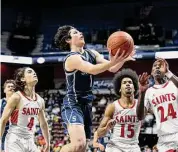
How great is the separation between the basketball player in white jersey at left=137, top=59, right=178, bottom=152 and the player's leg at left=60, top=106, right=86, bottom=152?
3.17ft

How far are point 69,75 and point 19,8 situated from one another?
51.7ft

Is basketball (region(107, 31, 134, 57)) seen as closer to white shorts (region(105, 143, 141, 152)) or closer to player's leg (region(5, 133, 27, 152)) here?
white shorts (region(105, 143, 141, 152))

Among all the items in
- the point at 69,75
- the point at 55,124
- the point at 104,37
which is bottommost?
the point at 55,124

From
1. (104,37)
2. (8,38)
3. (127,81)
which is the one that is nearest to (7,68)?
(8,38)

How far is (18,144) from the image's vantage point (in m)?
6.36

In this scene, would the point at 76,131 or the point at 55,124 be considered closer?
the point at 76,131

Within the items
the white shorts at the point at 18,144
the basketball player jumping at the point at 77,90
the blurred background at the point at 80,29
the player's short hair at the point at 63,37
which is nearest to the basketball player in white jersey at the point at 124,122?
the basketball player jumping at the point at 77,90

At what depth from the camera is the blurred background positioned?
1573 cm

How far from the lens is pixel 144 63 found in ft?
55.1

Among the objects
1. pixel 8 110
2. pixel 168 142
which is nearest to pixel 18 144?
pixel 8 110

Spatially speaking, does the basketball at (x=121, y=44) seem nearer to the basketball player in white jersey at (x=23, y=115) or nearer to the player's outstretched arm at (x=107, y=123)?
the player's outstretched arm at (x=107, y=123)

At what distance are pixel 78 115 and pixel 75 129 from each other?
0.19 metres

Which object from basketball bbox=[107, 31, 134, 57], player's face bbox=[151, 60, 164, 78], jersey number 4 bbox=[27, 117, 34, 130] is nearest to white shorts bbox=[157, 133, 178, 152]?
player's face bbox=[151, 60, 164, 78]

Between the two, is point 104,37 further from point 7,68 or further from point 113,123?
point 113,123
